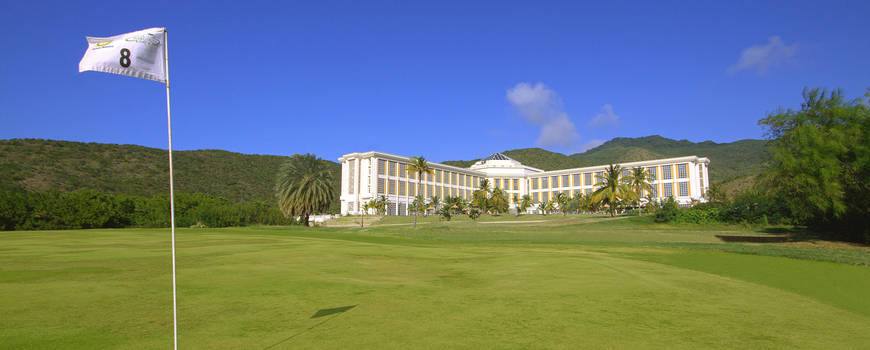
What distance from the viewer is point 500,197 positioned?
402 feet

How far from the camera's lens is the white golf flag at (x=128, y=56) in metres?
7.48

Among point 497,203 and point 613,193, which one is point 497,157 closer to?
point 497,203

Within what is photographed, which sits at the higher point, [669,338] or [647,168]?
[647,168]

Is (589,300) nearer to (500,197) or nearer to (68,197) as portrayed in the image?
(68,197)

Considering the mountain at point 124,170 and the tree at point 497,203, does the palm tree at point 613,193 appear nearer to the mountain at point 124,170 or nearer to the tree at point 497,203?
the tree at point 497,203

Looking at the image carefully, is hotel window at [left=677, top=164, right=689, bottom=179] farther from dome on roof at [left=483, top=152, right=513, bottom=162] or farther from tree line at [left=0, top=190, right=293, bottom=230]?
tree line at [left=0, top=190, right=293, bottom=230]

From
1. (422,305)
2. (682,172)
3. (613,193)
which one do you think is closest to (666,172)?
(682,172)

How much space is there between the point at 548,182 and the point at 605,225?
91307 mm

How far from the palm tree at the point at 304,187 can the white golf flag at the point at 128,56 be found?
64982 mm

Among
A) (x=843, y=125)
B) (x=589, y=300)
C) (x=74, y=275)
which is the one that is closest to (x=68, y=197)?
(x=74, y=275)

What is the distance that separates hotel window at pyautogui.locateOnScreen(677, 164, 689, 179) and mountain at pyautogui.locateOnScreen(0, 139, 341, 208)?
102396 millimetres

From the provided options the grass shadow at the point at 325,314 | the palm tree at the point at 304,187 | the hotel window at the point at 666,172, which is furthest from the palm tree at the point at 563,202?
the grass shadow at the point at 325,314

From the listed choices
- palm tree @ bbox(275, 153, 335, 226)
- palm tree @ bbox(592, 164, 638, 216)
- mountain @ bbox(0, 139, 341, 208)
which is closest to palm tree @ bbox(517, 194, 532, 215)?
palm tree @ bbox(592, 164, 638, 216)

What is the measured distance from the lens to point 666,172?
128 meters
